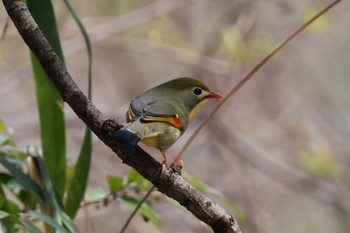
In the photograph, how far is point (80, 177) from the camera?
1.44m

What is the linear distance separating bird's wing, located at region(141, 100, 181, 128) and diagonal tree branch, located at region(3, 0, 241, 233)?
0.42 feet

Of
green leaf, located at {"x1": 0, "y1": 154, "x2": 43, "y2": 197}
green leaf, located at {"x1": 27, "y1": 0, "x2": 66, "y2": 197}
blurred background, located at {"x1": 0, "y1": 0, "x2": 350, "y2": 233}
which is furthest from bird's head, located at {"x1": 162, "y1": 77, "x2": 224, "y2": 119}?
blurred background, located at {"x1": 0, "y1": 0, "x2": 350, "y2": 233}

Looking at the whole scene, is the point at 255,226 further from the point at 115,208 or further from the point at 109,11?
the point at 109,11

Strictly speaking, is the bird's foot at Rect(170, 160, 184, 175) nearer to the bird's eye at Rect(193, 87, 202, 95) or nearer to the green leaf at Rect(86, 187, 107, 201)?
the bird's eye at Rect(193, 87, 202, 95)

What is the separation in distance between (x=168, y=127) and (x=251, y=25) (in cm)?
245

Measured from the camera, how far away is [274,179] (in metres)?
3.81

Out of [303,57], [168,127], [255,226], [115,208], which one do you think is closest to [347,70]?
[303,57]

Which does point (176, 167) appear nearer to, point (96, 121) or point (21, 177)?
point (96, 121)

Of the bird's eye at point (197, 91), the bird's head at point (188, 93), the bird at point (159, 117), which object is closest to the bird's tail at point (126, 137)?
the bird at point (159, 117)

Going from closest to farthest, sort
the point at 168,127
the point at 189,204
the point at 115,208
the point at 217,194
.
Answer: the point at 189,204
the point at 168,127
the point at 217,194
the point at 115,208

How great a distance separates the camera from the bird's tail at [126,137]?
1.01 metres

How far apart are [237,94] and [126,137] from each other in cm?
292

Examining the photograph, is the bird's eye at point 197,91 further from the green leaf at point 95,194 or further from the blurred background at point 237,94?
the blurred background at point 237,94

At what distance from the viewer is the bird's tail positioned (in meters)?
1.01
